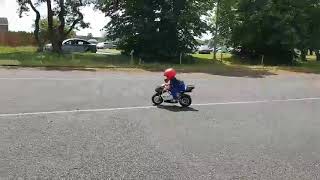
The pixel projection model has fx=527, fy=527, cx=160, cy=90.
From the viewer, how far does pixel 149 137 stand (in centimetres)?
817

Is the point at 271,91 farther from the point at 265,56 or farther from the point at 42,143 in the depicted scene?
the point at 265,56

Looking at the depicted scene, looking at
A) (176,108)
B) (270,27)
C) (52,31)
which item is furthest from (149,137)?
(270,27)

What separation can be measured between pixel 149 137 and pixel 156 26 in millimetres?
25585

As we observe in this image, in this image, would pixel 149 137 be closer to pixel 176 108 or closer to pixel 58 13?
pixel 176 108

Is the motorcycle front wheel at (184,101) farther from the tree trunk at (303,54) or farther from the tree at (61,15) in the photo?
the tree trunk at (303,54)

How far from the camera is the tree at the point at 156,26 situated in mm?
32938

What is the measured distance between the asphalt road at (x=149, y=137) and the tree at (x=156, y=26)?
18.9 metres

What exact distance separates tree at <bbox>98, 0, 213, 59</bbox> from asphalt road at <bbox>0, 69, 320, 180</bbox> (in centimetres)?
1894

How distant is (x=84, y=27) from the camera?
123 ft

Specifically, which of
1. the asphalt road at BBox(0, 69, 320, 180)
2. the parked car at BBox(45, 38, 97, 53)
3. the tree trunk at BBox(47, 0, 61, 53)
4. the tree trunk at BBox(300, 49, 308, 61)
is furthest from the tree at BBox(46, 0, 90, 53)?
the asphalt road at BBox(0, 69, 320, 180)

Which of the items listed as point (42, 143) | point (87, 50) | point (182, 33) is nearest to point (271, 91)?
point (42, 143)

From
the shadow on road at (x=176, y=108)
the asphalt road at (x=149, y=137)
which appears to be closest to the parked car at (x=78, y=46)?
the asphalt road at (x=149, y=137)

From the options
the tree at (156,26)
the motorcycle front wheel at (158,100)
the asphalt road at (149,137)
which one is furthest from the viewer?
the tree at (156,26)

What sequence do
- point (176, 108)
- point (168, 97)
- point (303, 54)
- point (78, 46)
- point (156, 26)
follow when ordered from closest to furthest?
1. point (176, 108)
2. point (168, 97)
3. point (156, 26)
4. point (303, 54)
5. point (78, 46)
